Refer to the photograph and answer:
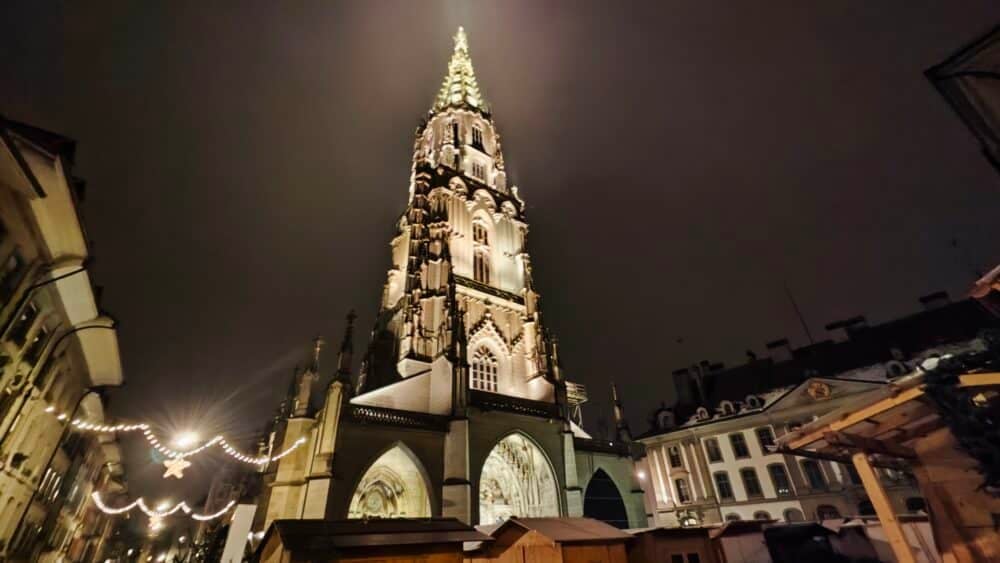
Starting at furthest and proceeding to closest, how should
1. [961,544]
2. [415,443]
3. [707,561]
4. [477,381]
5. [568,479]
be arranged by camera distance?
[477,381]
[568,479]
[415,443]
[707,561]
[961,544]

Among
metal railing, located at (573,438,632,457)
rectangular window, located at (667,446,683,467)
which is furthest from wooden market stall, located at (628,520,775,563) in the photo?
rectangular window, located at (667,446,683,467)

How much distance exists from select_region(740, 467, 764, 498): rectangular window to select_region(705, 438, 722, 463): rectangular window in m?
1.52

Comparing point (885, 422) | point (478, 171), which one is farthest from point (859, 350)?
point (478, 171)

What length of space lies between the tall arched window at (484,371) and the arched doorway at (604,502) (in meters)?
7.10

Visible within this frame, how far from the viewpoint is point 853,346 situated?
83.6 ft

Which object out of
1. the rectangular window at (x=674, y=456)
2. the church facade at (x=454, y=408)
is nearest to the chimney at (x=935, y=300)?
the rectangular window at (x=674, y=456)

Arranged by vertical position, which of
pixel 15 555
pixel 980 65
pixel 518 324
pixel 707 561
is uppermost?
pixel 518 324

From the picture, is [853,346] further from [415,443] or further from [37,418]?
[37,418]

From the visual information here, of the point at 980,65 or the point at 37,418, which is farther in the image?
the point at 37,418

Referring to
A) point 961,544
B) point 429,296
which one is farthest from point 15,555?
point 961,544

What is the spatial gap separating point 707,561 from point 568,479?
327 inches

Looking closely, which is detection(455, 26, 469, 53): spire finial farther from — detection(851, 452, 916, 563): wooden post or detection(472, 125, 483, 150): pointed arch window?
detection(851, 452, 916, 563): wooden post

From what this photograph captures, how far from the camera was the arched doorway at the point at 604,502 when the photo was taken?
62.3ft

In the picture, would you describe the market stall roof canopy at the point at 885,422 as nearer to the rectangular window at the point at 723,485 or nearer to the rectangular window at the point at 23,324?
the rectangular window at the point at 23,324
